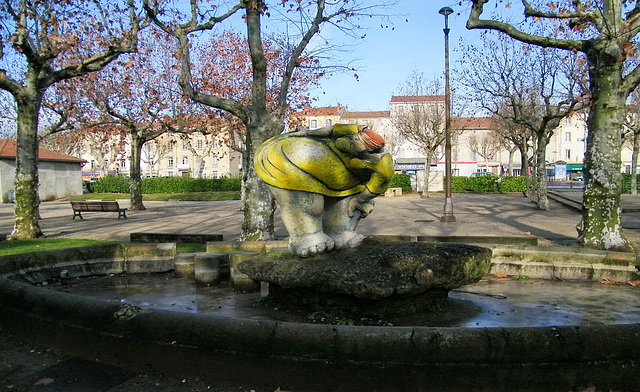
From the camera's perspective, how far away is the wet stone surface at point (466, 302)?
448cm

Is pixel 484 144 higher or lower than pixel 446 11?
lower

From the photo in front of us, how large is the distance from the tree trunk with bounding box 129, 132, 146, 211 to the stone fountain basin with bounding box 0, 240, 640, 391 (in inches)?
828

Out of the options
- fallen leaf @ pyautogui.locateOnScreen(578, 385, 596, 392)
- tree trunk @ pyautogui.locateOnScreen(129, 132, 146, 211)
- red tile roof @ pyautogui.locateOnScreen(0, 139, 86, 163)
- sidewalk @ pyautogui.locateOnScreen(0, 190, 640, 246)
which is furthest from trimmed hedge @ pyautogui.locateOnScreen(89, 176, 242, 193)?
fallen leaf @ pyautogui.locateOnScreen(578, 385, 596, 392)

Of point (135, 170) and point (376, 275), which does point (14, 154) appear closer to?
point (135, 170)

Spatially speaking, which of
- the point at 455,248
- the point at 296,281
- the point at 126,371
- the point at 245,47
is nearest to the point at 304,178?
the point at 296,281

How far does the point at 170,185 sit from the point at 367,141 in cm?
4143

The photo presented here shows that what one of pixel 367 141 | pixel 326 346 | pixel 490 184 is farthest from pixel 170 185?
pixel 326 346

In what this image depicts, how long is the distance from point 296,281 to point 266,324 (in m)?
1.03

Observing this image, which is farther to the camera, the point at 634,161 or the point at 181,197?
the point at 181,197

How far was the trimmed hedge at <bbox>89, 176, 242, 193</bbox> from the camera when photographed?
143ft

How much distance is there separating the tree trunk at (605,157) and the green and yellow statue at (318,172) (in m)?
6.46

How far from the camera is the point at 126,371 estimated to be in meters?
3.61

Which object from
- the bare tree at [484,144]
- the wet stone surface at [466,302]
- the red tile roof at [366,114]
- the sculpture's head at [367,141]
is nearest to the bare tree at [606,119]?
the wet stone surface at [466,302]

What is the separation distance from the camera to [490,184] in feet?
135
